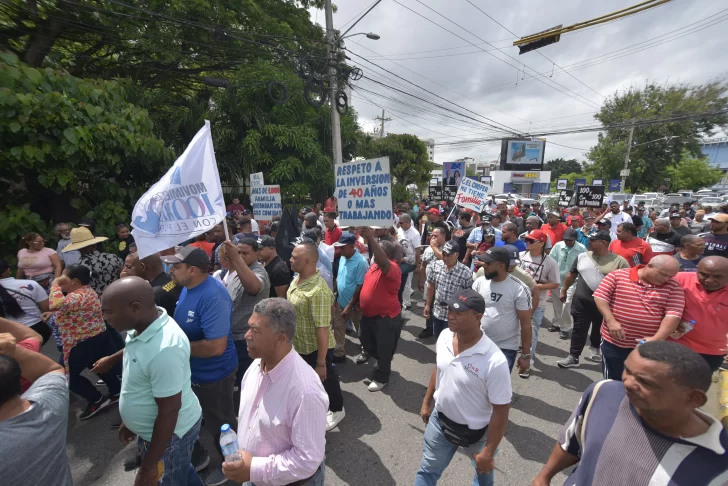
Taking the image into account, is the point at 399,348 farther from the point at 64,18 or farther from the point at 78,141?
the point at 64,18

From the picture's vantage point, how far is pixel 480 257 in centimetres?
320

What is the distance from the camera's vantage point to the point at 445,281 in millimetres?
4238

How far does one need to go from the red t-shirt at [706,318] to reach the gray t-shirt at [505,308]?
125 cm

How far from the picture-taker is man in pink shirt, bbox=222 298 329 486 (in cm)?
158

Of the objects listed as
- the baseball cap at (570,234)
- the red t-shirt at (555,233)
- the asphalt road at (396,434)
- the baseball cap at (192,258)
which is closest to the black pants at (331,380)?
the asphalt road at (396,434)

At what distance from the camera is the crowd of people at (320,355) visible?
1.37 m

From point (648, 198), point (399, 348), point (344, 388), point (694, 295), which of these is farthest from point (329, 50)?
point (648, 198)

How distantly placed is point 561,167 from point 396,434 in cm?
10446

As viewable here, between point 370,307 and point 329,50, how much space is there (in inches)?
394

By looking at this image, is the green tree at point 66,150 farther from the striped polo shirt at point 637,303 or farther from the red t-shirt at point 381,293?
the striped polo shirt at point 637,303

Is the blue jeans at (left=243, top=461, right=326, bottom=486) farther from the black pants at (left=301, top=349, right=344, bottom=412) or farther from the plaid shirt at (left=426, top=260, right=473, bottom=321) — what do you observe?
the plaid shirt at (left=426, top=260, right=473, bottom=321)

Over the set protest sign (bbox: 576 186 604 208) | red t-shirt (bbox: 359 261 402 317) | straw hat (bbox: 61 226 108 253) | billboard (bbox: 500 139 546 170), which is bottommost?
red t-shirt (bbox: 359 261 402 317)

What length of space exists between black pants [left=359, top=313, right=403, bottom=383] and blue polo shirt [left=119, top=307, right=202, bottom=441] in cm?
238

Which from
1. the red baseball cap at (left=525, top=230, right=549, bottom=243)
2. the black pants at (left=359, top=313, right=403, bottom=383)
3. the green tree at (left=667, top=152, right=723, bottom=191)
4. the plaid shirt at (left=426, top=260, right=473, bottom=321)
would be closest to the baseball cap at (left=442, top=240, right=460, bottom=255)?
the plaid shirt at (left=426, top=260, right=473, bottom=321)
